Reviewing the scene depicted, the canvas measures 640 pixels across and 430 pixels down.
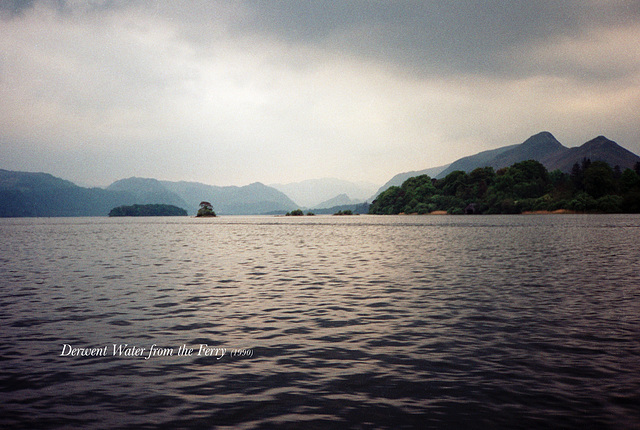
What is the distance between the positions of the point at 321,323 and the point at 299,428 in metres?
10.7

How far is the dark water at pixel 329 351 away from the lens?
11086 mm

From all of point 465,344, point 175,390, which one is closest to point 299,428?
point 175,390

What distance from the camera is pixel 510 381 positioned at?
13.1 metres

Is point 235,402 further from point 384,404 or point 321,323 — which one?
point 321,323

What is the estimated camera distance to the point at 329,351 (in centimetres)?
1633

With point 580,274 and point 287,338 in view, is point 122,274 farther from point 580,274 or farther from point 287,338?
point 580,274

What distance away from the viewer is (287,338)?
18250mm

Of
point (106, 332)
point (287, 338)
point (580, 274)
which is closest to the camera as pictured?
point (287, 338)

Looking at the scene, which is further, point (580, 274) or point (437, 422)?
point (580, 274)

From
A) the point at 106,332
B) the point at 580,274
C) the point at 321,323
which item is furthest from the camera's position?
the point at 580,274

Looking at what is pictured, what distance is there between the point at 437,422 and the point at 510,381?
157 inches

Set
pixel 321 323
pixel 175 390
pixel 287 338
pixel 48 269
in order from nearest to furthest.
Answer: pixel 175 390 → pixel 287 338 → pixel 321 323 → pixel 48 269

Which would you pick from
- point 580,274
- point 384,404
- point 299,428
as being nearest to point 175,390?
point 299,428

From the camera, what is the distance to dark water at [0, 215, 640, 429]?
11.1 meters
